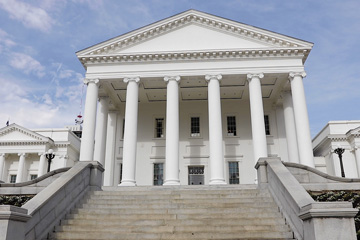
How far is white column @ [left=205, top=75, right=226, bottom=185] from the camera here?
2369cm

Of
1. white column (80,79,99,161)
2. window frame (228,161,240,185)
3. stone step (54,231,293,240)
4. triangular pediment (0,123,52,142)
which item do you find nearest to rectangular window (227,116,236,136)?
window frame (228,161,240,185)

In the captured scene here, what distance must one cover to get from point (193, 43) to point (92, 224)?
785 inches

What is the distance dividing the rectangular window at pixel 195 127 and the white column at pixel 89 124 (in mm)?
10390

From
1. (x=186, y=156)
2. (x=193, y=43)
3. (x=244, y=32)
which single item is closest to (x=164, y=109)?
(x=186, y=156)

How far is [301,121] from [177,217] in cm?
1678

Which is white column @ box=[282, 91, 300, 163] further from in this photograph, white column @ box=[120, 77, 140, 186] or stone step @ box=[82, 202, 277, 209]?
stone step @ box=[82, 202, 277, 209]

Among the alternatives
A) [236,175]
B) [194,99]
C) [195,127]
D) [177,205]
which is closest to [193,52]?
[194,99]

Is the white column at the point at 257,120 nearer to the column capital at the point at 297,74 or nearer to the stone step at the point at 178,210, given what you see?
the column capital at the point at 297,74

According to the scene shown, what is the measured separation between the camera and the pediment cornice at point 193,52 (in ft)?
87.4

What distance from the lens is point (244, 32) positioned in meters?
27.5

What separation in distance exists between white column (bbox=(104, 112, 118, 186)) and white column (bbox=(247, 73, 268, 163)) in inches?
551

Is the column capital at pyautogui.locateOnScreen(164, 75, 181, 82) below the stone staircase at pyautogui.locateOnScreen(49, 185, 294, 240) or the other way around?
the other way around

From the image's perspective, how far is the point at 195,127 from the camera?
33469 mm

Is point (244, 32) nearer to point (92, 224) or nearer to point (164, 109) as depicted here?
point (164, 109)
